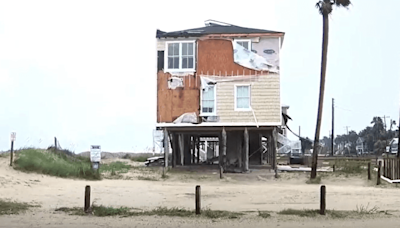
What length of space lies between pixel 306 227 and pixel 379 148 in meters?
84.1

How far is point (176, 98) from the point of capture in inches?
1173

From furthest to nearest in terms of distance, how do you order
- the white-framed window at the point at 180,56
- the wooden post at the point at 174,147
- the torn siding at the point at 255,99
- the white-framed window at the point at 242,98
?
the wooden post at the point at 174,147
the white-framed window at the point at 180,56
the white-framed window at the point at 242,98
the torn siding at the point at 255,99

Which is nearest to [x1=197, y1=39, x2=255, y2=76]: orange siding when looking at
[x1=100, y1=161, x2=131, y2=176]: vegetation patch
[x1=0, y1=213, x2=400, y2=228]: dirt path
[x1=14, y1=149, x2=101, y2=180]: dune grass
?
[x1=100, y1=161, x2=131, y2=176]: vegetation patch

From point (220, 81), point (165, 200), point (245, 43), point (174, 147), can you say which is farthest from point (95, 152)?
point (245, 43)

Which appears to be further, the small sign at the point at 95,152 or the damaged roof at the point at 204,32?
the damaged roof at the point at 204,32

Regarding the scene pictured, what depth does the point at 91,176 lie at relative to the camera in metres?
22.9

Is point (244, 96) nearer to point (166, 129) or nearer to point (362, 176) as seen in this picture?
point (166, 129)

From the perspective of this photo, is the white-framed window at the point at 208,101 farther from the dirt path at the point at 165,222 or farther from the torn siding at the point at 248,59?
the dirt path at the point at 165,222

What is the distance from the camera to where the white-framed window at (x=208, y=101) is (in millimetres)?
29438

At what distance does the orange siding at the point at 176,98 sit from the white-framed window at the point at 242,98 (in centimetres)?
223

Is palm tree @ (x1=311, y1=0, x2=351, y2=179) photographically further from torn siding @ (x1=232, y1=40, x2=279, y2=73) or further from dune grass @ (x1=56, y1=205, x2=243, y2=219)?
dune grass @ (x1=56, y1=205, x2=243, y2=219)

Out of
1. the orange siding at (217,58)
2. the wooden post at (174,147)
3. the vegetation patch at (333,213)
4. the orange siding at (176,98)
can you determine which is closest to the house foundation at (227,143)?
the wooden post at (174,147)

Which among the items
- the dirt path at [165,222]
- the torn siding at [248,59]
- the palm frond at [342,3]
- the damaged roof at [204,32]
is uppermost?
the palm frond at [342,3]

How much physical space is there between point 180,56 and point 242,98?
4339mm
